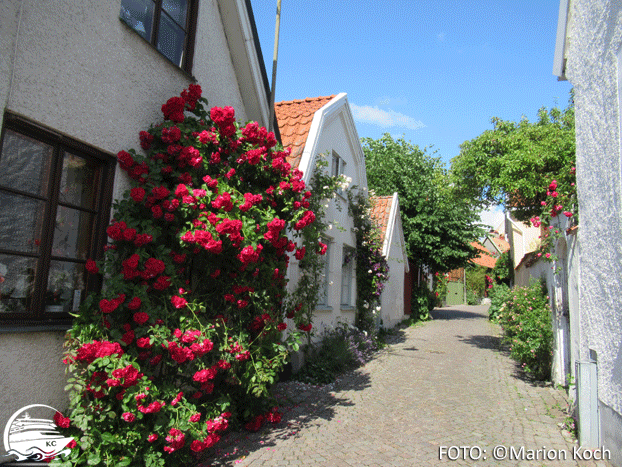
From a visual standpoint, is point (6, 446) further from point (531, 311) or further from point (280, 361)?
point (531, 311)

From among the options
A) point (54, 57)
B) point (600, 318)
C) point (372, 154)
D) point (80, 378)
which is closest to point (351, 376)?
point (600, 318)

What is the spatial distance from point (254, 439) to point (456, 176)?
864cm

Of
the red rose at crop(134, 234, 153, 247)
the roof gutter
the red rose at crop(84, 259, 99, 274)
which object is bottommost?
the red rose at crop(84, 259, 99, 274)

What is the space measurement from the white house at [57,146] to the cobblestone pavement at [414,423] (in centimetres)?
192

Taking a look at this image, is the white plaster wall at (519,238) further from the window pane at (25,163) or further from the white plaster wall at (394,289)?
the window pane at (25,163)

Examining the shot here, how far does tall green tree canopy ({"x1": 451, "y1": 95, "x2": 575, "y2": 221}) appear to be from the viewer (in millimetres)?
8609

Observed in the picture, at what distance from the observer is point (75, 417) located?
3416 millimetres

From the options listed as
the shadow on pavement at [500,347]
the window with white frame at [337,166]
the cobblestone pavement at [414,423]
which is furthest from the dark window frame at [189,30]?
the shadow on pavement at [500,347]

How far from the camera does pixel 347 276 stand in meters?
11.5

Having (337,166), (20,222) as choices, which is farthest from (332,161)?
(20,222)

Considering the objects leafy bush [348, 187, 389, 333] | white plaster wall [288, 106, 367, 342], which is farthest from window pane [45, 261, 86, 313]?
leafy bush [348, 187, 389, 333]

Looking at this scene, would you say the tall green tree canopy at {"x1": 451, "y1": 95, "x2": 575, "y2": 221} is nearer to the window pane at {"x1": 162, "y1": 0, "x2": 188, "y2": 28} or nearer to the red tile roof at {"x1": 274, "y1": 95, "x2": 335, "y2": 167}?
the red tile roof at {"x1": 274, "y1": 95, "x2": 335, "y2": 167}

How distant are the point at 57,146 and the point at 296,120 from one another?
6.03 m

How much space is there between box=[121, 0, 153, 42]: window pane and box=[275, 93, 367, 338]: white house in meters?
3.64
